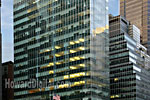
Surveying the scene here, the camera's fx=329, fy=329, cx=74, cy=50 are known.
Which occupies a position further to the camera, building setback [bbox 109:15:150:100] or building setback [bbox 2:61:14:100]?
building setback [bbox 2:61:14:100]

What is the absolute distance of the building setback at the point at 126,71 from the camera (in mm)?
163750

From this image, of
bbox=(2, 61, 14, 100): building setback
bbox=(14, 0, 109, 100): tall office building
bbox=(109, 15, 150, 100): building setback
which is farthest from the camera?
bbox=(2, 61, 14, 100): building setback

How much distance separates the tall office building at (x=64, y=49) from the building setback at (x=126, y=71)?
146ft

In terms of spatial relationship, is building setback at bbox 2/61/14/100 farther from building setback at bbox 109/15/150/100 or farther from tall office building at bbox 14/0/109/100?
building setback at bbox 109/15/150/100

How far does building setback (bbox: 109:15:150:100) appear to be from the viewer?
164 metres

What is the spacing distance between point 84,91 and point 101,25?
26.6 m

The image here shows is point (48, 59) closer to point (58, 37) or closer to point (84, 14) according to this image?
point (58, 37)

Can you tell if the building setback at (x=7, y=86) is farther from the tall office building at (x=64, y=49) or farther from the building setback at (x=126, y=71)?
the building setback at (x=126, y=71)

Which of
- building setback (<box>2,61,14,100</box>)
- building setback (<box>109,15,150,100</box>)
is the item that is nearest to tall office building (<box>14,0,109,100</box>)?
building setback (<box>109,15,150,100</box>)

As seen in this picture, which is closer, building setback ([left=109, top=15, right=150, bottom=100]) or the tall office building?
the tall office building

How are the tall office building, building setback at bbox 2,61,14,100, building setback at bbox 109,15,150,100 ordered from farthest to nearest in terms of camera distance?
1. building setback at bbox 2,61,14,100
2. building setback at bbox 109,15,150,100
3. the tall office building

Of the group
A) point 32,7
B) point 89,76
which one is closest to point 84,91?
point 89,76

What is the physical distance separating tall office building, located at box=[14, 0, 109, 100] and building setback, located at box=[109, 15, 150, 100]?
146 feet

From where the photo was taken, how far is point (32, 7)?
142375mm
